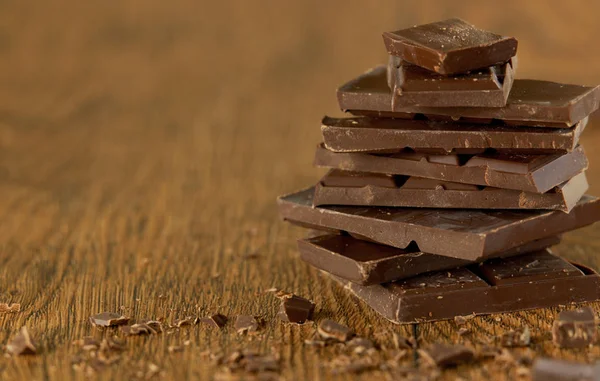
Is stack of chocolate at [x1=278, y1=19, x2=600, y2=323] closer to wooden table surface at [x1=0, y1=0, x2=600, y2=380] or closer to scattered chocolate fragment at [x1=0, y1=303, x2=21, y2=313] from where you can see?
wooden table surface at [x1=0, y1=0, x2=600, y2=380]

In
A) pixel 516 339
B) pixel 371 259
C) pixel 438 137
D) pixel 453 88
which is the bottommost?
pixel 516 339

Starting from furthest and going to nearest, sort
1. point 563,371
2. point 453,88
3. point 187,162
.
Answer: point 187,162 < point 453,88 < point 563,371

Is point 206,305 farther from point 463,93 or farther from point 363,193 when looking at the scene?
point 463,93

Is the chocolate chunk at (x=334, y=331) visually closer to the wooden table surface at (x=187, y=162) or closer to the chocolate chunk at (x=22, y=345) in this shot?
the wooden table surface at (x=187, y=162)

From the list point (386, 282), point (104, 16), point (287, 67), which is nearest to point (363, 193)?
point (386, 282)

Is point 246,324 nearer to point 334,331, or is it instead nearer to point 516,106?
point 334,331

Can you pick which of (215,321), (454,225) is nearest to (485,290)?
(454,225)
